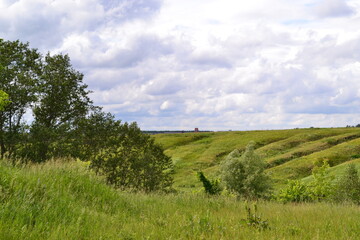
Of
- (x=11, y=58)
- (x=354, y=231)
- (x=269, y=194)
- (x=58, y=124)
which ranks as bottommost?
(x=269, y=194)

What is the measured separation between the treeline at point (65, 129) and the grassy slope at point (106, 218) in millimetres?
21186

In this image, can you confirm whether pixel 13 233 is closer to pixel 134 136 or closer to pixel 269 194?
pixel 269 194

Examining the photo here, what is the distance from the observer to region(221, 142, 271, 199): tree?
2783cm

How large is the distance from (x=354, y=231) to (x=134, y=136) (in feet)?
102

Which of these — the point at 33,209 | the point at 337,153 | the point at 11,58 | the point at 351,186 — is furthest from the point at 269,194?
the point at 337,153

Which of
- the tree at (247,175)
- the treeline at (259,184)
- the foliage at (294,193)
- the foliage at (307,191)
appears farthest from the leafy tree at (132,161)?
the foliage at (307,191)

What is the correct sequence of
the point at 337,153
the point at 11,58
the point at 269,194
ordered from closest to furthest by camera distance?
the point at 269,194
the point at 11,58
the point at 337,153

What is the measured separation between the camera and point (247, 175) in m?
28.6

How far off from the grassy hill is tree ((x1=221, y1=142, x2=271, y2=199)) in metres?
6.93

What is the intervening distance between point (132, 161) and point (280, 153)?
44.2 meters

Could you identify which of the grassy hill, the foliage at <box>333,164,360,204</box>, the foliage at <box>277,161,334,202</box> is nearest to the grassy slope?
the foliage at <box>277,161,334,202</box>

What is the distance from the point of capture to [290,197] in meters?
26.8

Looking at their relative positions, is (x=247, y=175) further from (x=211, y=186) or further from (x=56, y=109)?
(x=56, y=109)

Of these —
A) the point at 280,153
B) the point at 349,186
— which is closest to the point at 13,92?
the point at 349,186
